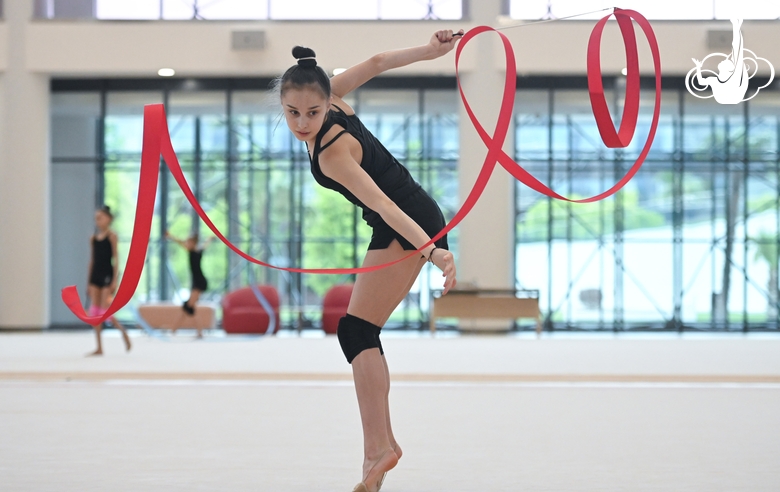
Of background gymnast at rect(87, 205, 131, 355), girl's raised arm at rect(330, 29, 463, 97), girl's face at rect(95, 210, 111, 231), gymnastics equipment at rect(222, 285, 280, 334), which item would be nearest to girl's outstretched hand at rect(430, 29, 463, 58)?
girl's raised arm at rect(330, 29, 463, 97)

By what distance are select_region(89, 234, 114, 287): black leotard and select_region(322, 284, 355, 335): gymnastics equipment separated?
18.3ft

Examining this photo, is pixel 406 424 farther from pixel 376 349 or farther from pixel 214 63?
pixel 214 63

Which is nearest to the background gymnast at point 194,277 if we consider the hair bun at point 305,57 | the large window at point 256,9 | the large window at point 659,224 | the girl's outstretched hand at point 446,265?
the large window at point 256,9

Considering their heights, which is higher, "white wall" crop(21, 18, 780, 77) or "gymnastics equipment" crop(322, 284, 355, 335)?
"white wall" crop(21, 18, 780, 77)

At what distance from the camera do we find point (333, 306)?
15055mm

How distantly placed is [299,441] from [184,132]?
54.0 feet

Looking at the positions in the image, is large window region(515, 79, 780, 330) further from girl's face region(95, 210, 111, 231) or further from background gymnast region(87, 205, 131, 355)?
girl's face region(95, 210, 111, 231)

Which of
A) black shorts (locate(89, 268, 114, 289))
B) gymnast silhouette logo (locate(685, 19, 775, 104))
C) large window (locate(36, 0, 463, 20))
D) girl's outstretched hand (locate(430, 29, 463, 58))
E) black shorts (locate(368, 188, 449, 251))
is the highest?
large window (locate(36, 0, 463, 20))

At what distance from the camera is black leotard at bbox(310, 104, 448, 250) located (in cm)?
299

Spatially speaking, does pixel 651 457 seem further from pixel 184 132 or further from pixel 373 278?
pixel 184 132

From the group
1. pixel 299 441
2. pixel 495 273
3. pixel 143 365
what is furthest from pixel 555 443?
pixel 495 273

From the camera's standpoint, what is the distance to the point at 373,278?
10.1 feet

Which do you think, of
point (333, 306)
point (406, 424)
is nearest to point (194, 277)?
point (333, 306)

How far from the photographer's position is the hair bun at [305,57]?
2.88m
